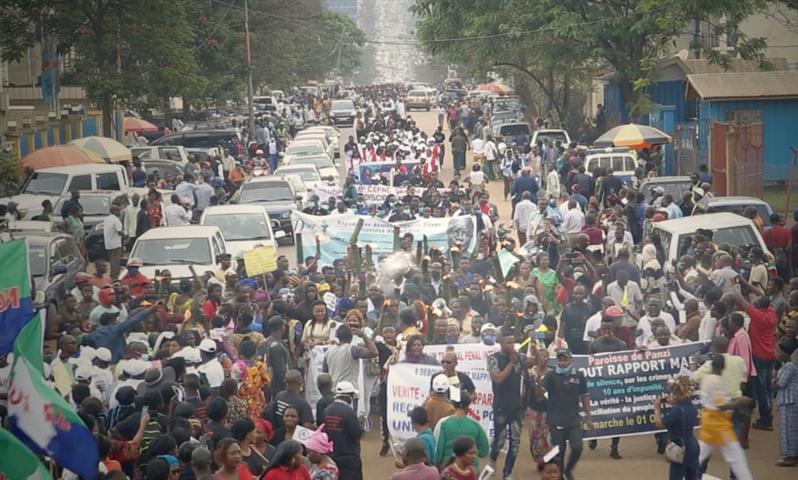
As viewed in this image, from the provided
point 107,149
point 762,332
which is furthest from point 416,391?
point 107,149

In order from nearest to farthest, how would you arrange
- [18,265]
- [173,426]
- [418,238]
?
[173,426], [18,265], [418,238]

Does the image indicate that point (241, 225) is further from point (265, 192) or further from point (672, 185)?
point (672, 185)

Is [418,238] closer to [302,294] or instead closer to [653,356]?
[302,294]

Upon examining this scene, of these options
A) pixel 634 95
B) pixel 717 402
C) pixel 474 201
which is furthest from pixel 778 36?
pixel 717 402

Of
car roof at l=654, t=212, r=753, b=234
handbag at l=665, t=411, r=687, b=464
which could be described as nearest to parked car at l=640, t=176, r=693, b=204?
car roof at l=654, t=212, r=753, b=234

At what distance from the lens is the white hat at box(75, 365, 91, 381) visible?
1298 cm

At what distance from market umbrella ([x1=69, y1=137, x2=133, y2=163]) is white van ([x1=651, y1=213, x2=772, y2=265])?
18.8 meters

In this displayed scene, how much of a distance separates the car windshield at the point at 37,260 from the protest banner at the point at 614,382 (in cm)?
851

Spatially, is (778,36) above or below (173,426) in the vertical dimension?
above

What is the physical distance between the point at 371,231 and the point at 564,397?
31.4 ft

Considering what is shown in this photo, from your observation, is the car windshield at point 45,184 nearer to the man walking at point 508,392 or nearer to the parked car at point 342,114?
the man walking at point 508,392

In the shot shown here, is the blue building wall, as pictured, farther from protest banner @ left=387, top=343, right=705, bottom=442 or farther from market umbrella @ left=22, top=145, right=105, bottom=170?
Result: protest banner @ left=387, top=343, right=705, bottom=442

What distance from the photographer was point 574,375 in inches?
505

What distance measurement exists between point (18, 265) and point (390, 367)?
3.83m
